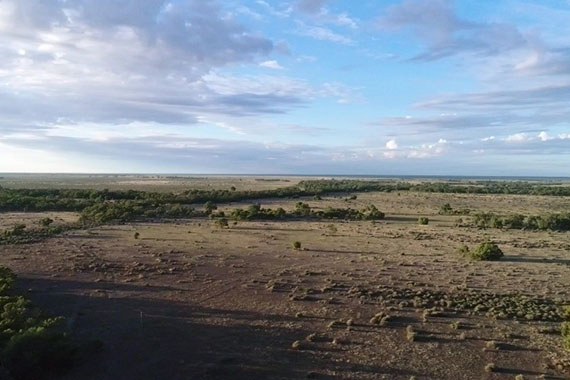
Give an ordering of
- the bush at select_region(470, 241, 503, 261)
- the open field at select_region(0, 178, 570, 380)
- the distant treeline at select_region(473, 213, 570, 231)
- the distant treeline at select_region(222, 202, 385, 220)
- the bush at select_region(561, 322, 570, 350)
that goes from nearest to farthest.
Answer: the open field at select_region(0, 178, 570, 380) < the bush at select_region(561, 322, 570, 350) < the bush at select_region(470, 241, 503, 261) < the distant treeline at select_region(473, 213, 570, 231) < the distant treeline at select_region(222, 202, 385, 220)

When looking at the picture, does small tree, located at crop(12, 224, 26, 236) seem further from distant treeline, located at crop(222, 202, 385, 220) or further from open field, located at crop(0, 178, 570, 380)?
distant treeline, located at crop(222, 202, 385, 220)

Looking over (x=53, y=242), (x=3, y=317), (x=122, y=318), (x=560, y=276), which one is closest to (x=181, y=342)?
(x=122, y=318)

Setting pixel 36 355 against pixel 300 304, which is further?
pixel 300 304

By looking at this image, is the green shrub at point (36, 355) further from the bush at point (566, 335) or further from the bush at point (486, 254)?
the bush at point (486, 254)

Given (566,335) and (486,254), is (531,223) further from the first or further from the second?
(566,335)

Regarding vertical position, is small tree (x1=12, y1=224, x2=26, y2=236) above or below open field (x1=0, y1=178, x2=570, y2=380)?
above

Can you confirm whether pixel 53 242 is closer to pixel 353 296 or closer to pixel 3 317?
pixel 3 317

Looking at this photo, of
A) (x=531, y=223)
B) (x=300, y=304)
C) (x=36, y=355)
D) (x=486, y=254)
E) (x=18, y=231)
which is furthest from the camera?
(x=531, y=223)

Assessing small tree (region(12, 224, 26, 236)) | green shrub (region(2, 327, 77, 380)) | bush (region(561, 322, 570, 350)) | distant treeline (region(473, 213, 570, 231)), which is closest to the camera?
green shrub (region(2, 327, 77, 380))

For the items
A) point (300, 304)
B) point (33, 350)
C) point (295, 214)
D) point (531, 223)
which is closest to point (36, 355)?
point (33, 350)

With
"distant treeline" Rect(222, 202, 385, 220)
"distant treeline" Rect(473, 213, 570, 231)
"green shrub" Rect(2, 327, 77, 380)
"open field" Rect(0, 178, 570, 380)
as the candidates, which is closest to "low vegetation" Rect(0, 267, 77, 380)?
"green shrub" Rect(2, 327, 77, 380)
